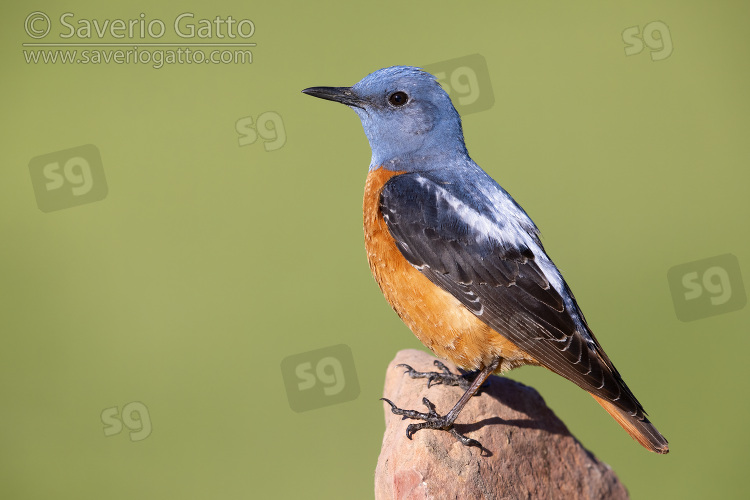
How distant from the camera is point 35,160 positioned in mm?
9992

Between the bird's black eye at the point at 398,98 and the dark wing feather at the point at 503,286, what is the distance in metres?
0.94

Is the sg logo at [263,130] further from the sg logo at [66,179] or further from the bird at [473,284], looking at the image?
the bird at [473,284]

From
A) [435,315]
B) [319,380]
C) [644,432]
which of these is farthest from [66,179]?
[644,432]

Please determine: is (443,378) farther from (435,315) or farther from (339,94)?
(339,94)

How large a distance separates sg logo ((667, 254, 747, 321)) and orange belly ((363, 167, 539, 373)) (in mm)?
4095

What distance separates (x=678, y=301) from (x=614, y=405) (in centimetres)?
404

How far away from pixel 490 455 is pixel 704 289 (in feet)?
15.5

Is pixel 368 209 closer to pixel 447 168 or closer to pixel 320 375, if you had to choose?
pixel 447 168

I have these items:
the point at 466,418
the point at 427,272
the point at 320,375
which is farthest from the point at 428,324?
the point at 320,375

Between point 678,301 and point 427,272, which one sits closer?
point 427,272

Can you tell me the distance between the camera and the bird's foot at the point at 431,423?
5434 millimetres

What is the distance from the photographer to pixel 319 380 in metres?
7.84

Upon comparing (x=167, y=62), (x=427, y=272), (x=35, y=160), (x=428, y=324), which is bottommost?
(x=428, y=324)

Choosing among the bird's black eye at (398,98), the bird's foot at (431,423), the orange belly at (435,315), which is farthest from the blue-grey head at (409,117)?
the bird's foot at (431,423)
